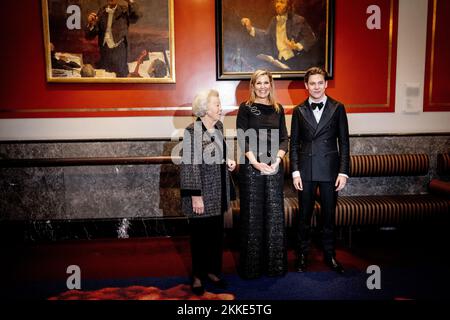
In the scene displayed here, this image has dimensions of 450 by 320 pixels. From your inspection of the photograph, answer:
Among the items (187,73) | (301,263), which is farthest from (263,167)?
(187,73)

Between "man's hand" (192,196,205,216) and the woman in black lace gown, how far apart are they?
430 millimetres

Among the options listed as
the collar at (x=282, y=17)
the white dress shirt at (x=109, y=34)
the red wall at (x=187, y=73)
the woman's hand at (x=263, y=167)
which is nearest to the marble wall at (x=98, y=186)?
the red wall at (x=187, y=73)

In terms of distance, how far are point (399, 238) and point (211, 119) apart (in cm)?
274

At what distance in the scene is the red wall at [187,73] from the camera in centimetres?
391

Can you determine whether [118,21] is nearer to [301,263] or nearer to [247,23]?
[247,23]

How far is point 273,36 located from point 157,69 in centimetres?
132

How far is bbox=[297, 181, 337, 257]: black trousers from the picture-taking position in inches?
120

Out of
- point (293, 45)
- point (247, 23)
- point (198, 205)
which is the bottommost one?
point (198, 205)

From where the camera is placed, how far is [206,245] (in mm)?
2863

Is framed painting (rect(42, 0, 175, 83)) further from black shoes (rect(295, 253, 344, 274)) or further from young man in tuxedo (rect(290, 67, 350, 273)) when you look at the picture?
black shoes (rect(295, 253, 344, 274))

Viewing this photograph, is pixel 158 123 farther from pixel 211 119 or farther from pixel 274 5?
pixel 274 5

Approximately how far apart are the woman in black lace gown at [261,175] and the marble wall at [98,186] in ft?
4.33

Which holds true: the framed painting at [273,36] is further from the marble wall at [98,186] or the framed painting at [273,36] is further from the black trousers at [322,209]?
the black trousers at [322,209]

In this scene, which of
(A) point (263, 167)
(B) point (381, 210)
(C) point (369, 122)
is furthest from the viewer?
(C) point (369, 122)
